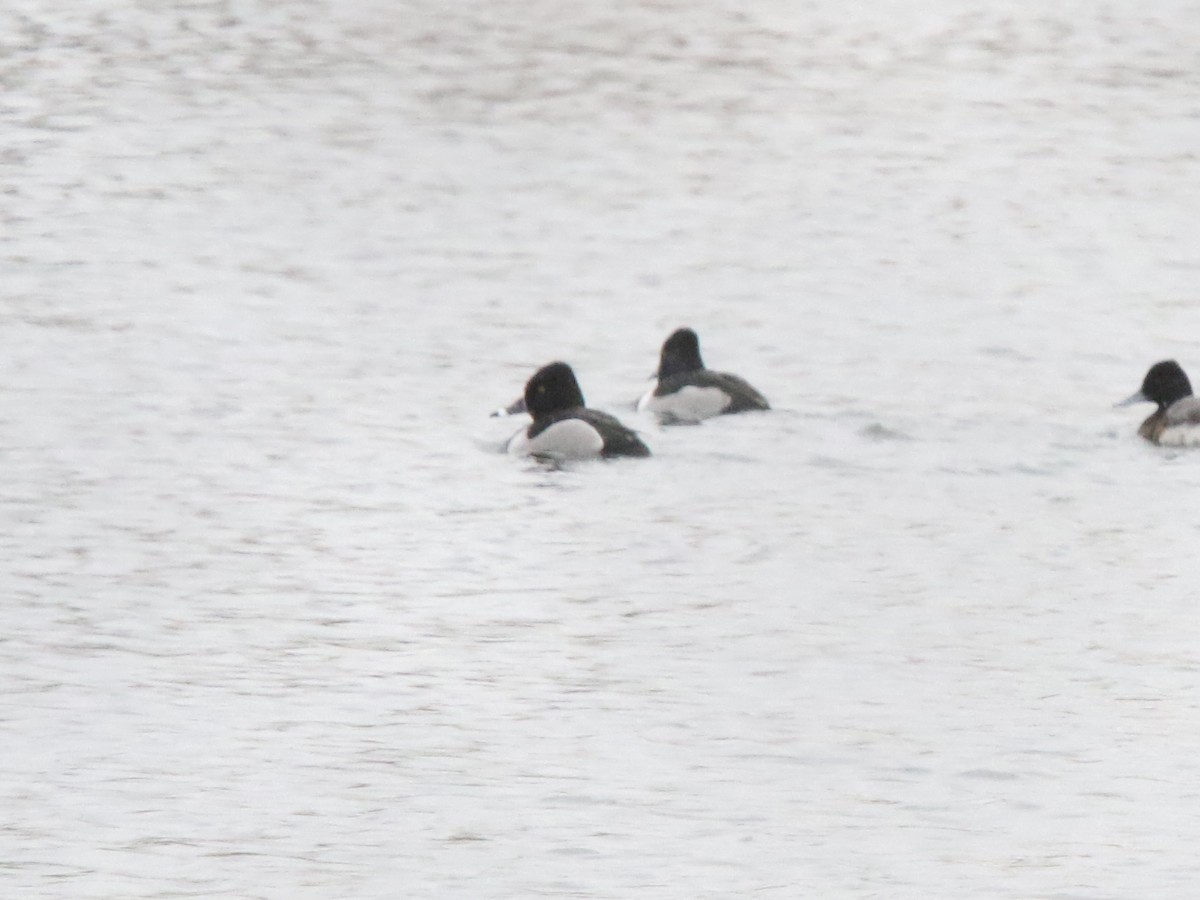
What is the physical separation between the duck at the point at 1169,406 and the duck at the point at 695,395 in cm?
241

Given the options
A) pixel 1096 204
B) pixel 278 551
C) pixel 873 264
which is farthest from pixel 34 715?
pixel 1096 204

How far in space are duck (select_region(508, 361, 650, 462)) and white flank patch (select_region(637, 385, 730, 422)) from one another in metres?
0.43

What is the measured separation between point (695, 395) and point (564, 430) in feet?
3.93

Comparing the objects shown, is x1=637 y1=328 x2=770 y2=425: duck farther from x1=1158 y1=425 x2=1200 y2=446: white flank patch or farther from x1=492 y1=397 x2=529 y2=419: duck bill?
x1=1158 y1=425 x2=1200 y2=446: white flank patch

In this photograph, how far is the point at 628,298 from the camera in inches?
779

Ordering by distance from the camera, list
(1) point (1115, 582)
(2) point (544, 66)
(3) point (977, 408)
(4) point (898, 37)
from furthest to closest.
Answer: (4) point (898, 37)
(2) point (544, 66)
(3) point (977, 408)
(1) point (1115, 582)

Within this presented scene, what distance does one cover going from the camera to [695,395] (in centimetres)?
1554

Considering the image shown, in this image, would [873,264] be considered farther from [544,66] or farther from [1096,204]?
[544,66]

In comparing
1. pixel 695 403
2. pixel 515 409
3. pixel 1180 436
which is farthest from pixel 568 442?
pixel 1180 436

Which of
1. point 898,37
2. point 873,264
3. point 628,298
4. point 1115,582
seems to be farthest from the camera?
point 898,37

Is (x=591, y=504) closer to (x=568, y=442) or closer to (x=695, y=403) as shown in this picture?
(x=568, y=442)

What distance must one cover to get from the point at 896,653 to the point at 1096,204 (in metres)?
13.8

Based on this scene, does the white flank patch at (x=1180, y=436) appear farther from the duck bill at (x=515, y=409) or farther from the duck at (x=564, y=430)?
the duck bill at (x=515, y=409)

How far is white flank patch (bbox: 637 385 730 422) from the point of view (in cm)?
1546
